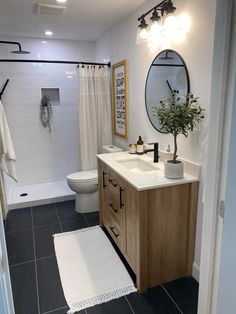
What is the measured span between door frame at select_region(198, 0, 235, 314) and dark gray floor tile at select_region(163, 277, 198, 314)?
551 mm

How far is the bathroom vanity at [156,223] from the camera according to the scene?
1750 mm

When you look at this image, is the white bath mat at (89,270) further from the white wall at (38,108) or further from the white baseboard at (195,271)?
the white wall at (38,108)

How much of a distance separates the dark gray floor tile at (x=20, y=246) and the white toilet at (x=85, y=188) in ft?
2.34

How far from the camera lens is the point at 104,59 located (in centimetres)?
367

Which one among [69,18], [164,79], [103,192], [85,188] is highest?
[69,18]

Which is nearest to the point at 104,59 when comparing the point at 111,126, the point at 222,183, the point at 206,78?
the point at 111,126

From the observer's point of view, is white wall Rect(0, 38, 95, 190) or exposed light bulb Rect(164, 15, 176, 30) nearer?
exposed light bulb Rect(164, 15, 176, 30)

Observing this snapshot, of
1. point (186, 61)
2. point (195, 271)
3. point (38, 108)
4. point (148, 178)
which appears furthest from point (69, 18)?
point (195, 271)

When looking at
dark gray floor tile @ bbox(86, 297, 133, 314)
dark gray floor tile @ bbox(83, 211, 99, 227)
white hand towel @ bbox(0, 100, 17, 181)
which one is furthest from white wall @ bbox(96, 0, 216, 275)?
white hand towel @ bbox(0, 100, 17, 181)

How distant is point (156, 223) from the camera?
70.6 inches

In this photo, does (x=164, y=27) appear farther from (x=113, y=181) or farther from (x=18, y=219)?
(x=18, y=219)

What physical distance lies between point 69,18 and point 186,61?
5.58ft

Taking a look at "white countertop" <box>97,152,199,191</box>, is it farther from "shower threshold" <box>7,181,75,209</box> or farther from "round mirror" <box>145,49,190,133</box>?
"shower threshold" <box>7,181,75,209</box>

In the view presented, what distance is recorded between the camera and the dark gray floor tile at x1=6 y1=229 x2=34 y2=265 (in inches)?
90.2
